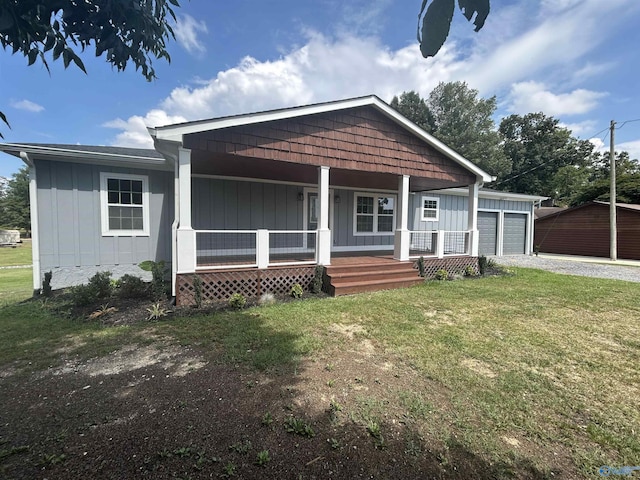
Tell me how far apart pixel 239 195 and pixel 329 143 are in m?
3.32

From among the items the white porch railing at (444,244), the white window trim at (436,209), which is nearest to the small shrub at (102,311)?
the white porch railing at (444,244)

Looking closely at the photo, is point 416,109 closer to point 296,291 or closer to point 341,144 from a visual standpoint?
point 341,144

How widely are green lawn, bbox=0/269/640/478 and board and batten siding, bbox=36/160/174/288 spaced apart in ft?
4.69

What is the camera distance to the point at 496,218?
1445 centimetres

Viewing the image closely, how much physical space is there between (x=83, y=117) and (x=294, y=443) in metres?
13.8

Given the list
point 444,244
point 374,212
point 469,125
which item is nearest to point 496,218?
point 444,244

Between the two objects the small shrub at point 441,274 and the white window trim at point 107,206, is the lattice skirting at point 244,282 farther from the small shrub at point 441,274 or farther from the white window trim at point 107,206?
the small shrub at point 441,274

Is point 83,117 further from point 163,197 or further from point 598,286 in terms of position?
point 598,286

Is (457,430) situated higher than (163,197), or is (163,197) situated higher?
(163,197)

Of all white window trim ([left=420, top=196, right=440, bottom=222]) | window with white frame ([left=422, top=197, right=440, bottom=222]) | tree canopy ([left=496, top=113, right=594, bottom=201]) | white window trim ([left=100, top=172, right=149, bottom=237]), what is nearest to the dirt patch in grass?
white window trim ([left=100, top=172, right=149, bottom=237])

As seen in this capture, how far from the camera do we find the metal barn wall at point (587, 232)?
612 inches

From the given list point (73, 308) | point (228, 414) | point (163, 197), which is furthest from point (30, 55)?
point (163, 197)

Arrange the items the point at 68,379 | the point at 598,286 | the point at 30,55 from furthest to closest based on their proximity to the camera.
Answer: the point at 598,286, the point at 68,379, the point at 30,55

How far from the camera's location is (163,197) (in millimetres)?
8039
